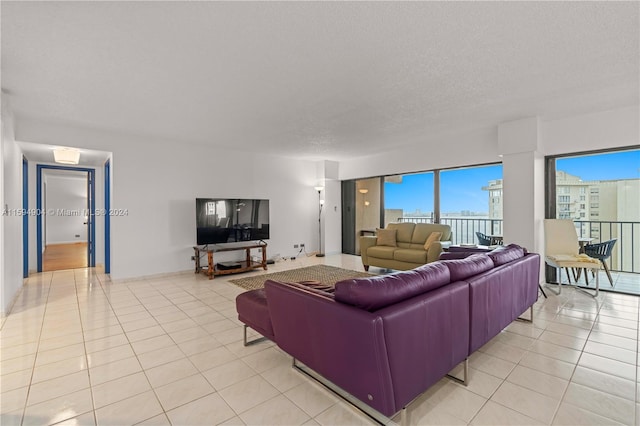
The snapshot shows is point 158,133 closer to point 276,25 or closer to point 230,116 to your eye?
point 230,116

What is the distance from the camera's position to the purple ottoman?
2377 millimetres

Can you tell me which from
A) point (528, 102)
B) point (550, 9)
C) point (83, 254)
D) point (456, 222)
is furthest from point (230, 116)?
point (83, 254)

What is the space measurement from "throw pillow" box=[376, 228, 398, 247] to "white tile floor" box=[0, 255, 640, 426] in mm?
2636

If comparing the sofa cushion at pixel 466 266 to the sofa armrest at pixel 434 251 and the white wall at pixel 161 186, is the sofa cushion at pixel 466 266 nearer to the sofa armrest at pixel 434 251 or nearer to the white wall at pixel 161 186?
the sofa armrest at pixel 434 251

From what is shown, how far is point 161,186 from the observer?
562 cm

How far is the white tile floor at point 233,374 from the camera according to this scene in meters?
1.83

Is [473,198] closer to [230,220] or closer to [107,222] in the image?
[230,220]

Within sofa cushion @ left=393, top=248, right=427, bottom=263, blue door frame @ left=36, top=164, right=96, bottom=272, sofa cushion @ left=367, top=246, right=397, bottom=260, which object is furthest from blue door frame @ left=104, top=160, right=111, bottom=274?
sofa cushion @ left=393, top=248, right=427, bottom=263

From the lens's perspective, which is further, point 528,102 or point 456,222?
point 456,222

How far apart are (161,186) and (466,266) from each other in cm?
533

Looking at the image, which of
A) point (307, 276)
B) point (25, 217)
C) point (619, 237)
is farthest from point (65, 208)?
point (619, 237)

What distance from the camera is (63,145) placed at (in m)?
4.75

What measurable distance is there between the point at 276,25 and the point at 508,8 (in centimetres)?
157

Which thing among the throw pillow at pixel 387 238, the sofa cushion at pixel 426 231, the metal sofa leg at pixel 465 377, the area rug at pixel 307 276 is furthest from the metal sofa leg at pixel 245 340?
the sofa cushion at pixel 426 231
